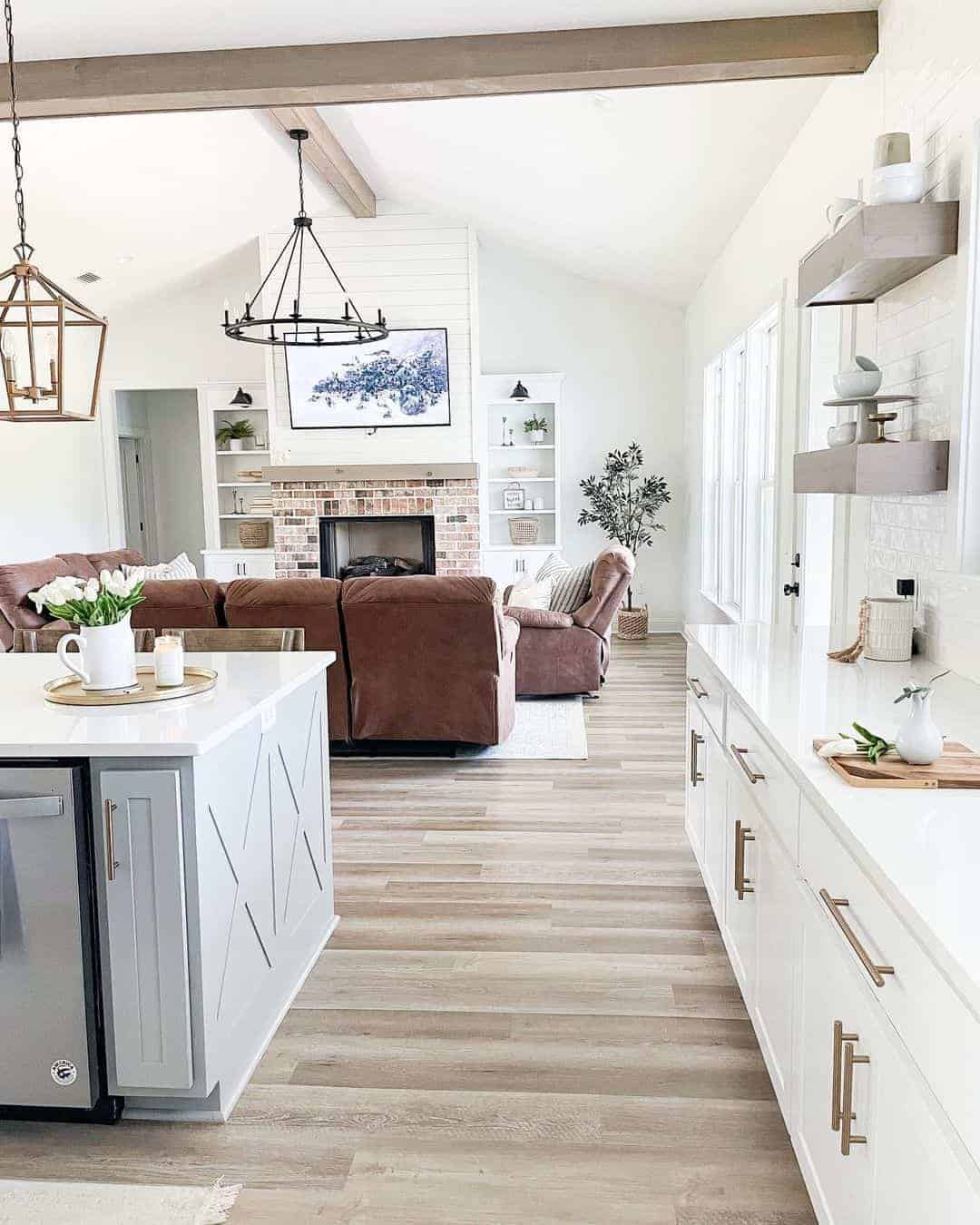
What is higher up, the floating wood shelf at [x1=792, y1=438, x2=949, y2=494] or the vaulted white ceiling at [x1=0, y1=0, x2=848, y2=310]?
the vaulted white ceiling at [x1=0, y1=0, x2=848, y2=310]

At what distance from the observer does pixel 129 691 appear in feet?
8.27

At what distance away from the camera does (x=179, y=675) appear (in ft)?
8.44

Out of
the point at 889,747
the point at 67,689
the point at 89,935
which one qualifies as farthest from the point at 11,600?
the point at 889,747

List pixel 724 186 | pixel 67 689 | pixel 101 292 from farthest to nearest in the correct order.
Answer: pixel 101 292 → pixel 724 186 → pixel 67 689

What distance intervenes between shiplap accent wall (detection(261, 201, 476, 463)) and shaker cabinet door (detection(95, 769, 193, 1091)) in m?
6.74

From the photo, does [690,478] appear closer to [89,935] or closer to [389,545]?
[389,545]

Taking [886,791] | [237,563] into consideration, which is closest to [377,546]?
[237,563]

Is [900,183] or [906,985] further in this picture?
[900,183]

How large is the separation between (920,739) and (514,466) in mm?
7849

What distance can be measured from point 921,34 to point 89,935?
318 cm

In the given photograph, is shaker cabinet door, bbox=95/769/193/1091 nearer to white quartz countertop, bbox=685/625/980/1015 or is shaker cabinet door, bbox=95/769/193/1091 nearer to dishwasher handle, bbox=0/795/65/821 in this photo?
dishwasher handle, bbox=0/795/65/821

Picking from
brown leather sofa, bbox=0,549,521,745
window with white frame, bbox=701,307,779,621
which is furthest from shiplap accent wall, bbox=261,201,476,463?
brown leather sofa, bbox=0,549,521,745

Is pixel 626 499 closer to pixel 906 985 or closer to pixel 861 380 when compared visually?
pixel 861 380

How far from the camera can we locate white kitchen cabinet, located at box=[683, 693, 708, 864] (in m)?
3.21
